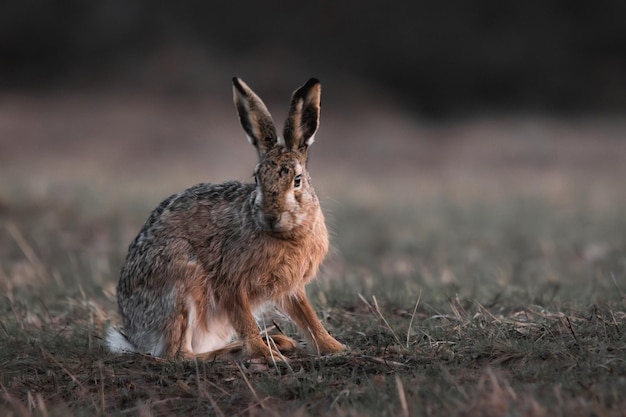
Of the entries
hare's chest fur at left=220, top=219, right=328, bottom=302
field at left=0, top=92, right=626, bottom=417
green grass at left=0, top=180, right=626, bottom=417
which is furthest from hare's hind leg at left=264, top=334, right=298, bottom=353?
field at left=0, top=92, right=626, bottom=417

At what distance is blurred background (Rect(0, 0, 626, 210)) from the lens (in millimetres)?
22672

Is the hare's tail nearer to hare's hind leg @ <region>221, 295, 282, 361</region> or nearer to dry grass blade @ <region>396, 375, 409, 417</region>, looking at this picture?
hare's hind leg @ <region>221, 295, 282, 361</region>

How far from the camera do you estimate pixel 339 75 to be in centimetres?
2691

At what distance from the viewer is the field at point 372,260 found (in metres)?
4.42

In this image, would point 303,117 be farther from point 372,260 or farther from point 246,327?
point 372,260

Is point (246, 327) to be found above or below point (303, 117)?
below

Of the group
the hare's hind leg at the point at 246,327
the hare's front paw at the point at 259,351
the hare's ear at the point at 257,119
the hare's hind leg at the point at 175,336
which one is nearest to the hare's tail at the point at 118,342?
the hare's hind leg at the point at 175,336

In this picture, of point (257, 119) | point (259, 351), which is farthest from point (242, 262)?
point (257, 119)

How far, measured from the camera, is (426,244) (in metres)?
11.6

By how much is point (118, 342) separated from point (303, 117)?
1.89m

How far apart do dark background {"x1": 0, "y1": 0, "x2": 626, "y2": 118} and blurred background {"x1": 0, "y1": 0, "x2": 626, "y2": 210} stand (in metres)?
0.04

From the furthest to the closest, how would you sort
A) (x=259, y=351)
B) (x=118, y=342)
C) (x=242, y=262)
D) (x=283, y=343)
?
1. (x=118, y=342)
2. (x=283, y=343)
3. (x=242, y=262)
4. (x=259, y=351)

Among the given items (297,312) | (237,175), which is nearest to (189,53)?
(237,175)

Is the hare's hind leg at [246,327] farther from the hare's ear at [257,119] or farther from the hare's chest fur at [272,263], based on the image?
the hare's ear at [257,119]
